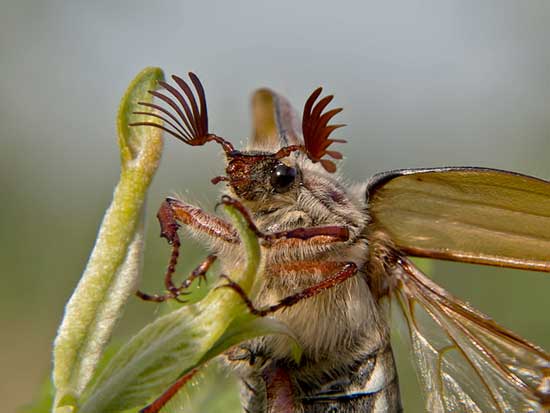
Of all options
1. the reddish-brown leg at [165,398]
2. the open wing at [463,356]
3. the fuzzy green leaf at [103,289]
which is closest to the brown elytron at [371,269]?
the open wing at [463,356]

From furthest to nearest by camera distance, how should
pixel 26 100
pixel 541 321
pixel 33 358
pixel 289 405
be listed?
pixel 26 100, pixel 33 358, pixel 541 321, pixel 289 405

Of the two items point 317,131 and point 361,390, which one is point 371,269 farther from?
point 317,131

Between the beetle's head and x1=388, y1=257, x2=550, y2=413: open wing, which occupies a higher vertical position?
the beetle's head

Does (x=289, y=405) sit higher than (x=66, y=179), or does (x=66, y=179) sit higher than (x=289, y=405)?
(x=289, y=405)

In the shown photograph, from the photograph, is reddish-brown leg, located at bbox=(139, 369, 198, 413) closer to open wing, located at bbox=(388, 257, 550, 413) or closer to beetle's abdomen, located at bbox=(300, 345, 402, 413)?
beetle's abdomen, located at bbox=(300, 345, 402, 413)

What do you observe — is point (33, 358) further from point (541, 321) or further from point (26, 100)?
point (541, 321)

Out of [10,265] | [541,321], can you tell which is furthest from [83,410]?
[10,265]

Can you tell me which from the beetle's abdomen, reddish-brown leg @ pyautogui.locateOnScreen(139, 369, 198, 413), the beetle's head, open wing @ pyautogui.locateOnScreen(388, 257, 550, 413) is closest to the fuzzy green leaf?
the beetle's head
